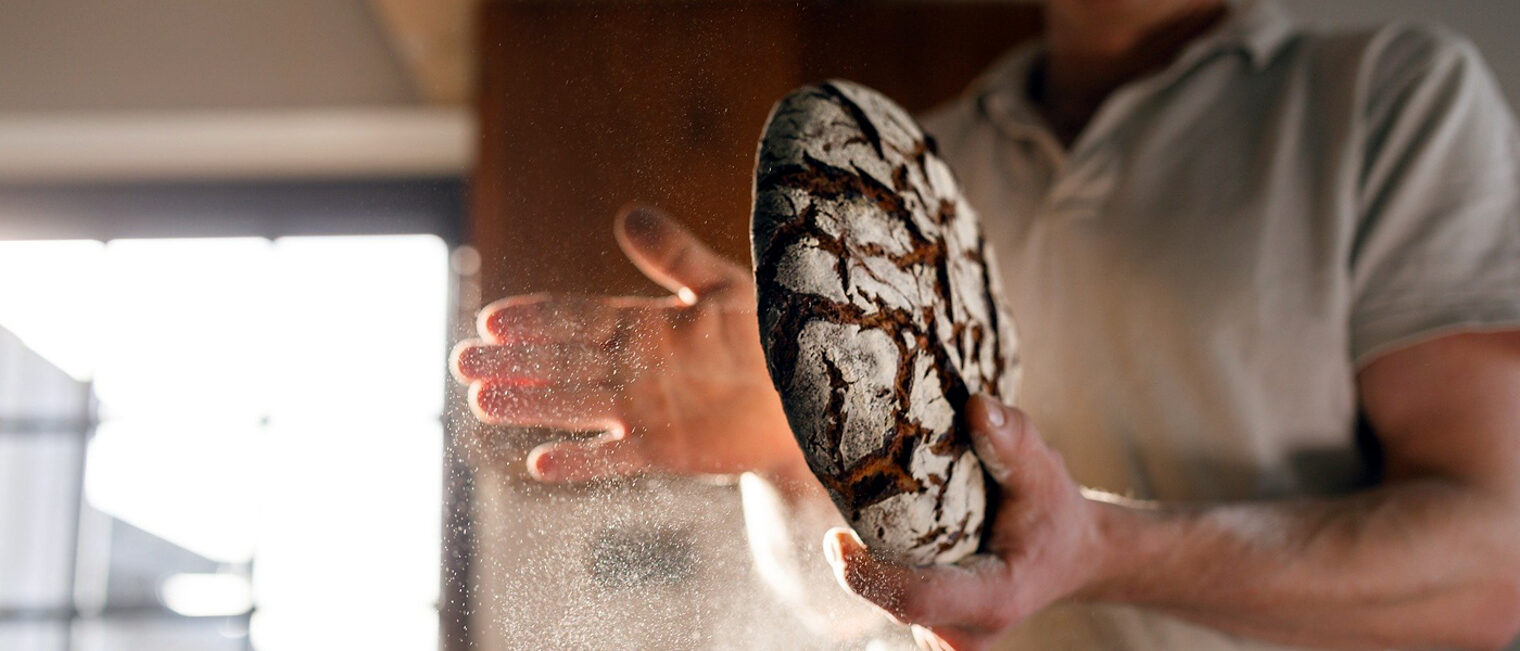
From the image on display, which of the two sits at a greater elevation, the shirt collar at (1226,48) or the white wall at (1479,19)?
the white wall at (1479,19)

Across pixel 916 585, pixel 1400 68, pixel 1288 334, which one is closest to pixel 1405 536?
pixel 1288 334

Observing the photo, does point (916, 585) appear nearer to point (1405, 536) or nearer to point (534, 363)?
point (534, 363)

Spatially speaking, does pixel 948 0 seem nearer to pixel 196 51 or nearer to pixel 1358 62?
pixel 1358 62

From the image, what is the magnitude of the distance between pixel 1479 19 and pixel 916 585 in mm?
862

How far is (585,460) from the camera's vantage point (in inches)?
7.8

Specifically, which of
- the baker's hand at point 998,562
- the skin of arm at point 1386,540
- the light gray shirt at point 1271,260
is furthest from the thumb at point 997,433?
the light gray shirt at point 1271,260

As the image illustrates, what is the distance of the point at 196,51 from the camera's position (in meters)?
0.20

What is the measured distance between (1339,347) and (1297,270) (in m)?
0.05

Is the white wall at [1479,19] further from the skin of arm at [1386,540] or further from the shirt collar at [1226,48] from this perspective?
the skin of arm at [1386,540]

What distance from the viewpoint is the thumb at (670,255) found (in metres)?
0.20

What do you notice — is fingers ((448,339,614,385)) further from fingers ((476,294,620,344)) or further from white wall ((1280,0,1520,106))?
white wall ((1280,0,1520,106))

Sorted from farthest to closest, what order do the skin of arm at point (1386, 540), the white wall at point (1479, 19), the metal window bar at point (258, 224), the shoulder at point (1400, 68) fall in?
the white wall at point (1479, 19)
the shoulder at point (1400, 68)
the skin of arm at point (1386, 540)
the metal window bar at point (258, 224)

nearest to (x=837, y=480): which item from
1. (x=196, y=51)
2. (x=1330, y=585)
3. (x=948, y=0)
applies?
(x=196, y=51)

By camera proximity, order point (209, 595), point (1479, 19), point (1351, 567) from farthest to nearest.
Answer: point (1479, 19)
point (1351, 567)
point (209, 595)
